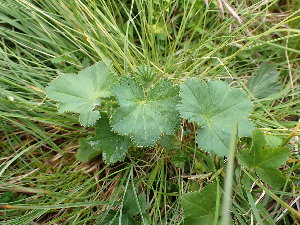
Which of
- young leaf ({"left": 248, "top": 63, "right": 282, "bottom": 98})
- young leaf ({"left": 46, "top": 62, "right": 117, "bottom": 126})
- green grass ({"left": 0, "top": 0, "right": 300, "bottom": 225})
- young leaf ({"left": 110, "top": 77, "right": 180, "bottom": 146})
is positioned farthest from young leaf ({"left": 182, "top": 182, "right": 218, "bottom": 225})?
young leaf ({"left": 248, "top": 63, "right": 282, "bottom": 98})

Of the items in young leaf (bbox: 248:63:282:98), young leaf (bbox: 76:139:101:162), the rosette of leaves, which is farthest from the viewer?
young leaf (bbox: 248:63:282:98)

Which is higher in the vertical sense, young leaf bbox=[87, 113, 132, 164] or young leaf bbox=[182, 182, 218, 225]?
young leaf bbox=[87, 113, 132, 164]

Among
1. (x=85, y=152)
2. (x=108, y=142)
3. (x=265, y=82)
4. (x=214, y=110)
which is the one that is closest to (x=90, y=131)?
(x=85, y=152)

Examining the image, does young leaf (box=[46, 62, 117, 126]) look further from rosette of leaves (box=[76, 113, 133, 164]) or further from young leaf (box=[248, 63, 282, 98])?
young leaf (box=[248, 63, 282, 98])

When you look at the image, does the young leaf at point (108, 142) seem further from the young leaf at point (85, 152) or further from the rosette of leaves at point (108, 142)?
the young leaf at point (85, 152)

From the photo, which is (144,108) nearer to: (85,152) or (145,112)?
(145,112)

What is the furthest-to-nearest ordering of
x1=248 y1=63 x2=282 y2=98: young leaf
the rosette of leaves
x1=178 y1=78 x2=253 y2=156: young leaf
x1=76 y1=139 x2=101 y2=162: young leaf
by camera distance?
x1=248 y1=63 x2=282 y2=98: young leaf
x1=76 y1=139 x2=101 y2=162: young leaf
the rosette of leaves
x1=178 y1=78 x2=253 y2=156: young leaf
